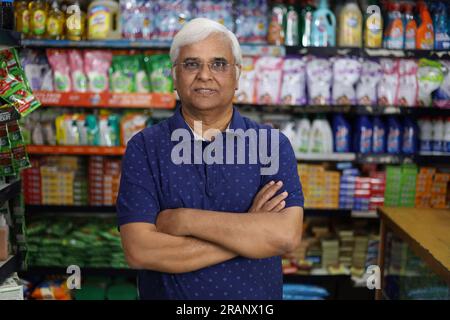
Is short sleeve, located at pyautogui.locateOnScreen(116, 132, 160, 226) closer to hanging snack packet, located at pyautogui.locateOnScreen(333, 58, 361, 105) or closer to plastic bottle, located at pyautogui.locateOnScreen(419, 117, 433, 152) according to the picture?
hanging snack packet, located at pyautogui.locateOnScreen(333, 58, 361, 105)

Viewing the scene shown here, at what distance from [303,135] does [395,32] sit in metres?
0.94

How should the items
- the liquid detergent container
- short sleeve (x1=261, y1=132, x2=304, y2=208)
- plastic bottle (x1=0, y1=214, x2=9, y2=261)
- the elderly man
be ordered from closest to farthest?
1. the elderly man
2. short sleeve (x1=261, y1=132, x2=304, y2=208)
3. plastic bottle (x1=0, y1=214, x2=9, y2=261)
4. the liquid detergent container

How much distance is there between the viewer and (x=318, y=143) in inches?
151

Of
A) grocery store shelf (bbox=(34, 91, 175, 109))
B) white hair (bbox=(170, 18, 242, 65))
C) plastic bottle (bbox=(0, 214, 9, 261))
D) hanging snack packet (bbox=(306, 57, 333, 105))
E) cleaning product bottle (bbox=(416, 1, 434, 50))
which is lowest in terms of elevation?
plastic bottle (bbox=(0, 214, 9, 261))

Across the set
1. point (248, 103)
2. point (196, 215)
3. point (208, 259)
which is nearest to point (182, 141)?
point (196, 215)

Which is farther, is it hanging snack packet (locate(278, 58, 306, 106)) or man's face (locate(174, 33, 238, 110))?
hanging snack packet (locate(278, 58, 306, 106))

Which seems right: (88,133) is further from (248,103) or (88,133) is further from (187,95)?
(187,95)

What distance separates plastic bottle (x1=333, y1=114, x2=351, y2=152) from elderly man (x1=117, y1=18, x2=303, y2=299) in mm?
2079

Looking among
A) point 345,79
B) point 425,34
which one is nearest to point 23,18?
point 345,79

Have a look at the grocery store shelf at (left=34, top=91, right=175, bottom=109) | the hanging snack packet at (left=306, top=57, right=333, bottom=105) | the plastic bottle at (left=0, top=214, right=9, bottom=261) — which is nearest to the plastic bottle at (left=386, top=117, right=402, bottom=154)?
the hanging snack packet at (left=306, top=57, right=333, bottom=105)

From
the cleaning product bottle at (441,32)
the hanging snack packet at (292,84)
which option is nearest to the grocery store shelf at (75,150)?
the hanging snack packet at (292,84)

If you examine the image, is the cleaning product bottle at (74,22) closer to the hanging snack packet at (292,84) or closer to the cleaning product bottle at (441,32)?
the hanging snack packet at (292,84)

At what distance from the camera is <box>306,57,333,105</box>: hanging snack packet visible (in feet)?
12.3
